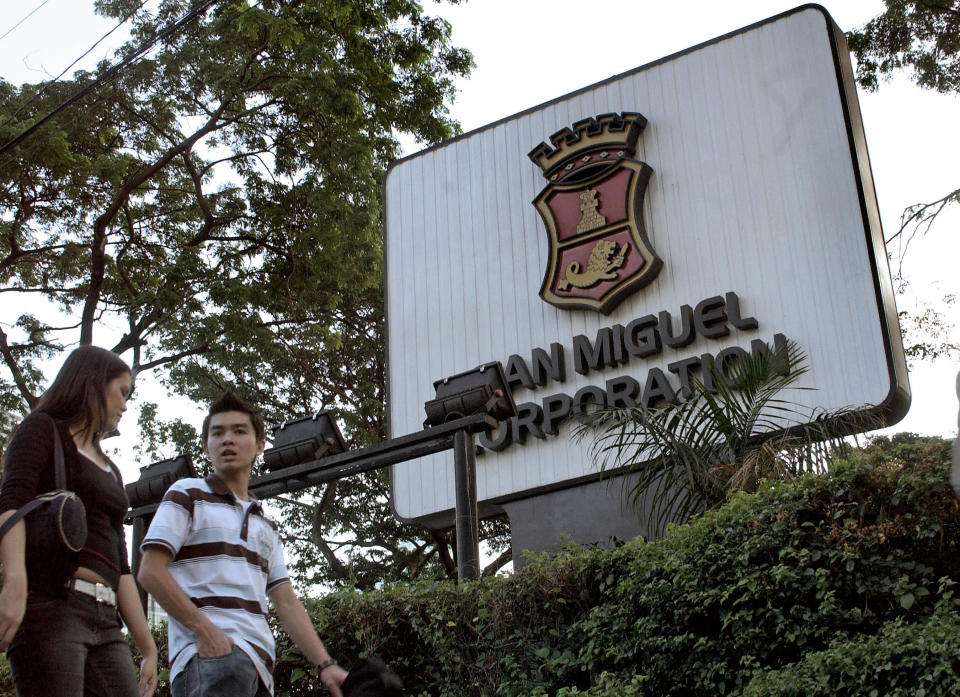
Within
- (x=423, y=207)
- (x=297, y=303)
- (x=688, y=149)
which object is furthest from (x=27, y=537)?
(x=297, y=303)

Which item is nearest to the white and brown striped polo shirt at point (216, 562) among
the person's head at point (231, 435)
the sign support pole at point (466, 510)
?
the person's head at point (231, 435)

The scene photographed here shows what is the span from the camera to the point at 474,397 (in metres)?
Result: 7.99

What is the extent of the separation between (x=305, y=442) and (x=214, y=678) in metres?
6.16

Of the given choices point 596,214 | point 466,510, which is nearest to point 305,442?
point 466,510

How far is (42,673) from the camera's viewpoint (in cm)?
280

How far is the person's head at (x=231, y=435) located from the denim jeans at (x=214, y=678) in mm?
671

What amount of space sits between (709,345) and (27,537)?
809 centimetres

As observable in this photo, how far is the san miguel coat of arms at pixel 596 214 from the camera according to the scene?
10859 mm

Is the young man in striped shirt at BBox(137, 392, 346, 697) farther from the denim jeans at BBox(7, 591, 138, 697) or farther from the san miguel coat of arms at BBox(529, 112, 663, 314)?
the san miguel coat of arms at BBox(529, 112, 663, 314)

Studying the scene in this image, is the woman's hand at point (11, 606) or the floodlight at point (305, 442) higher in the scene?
the floodlight at point (305, 442)

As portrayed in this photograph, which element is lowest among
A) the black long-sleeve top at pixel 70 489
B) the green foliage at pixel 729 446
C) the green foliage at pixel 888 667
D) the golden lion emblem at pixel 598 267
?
the green foliage at pixel 888 667

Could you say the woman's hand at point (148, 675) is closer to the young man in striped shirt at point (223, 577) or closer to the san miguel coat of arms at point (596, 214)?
the young man in striped shirt at point (223, 577)

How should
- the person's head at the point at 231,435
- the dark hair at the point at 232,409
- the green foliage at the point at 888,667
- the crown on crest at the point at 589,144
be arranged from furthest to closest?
1. the crown on crest at the point at 589,144
2. the green foliage at the point at 888,667
3. the dark hair at the point at 232,409
4. the person's head at the point at 231,435

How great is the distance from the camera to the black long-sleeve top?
2.90 meters
